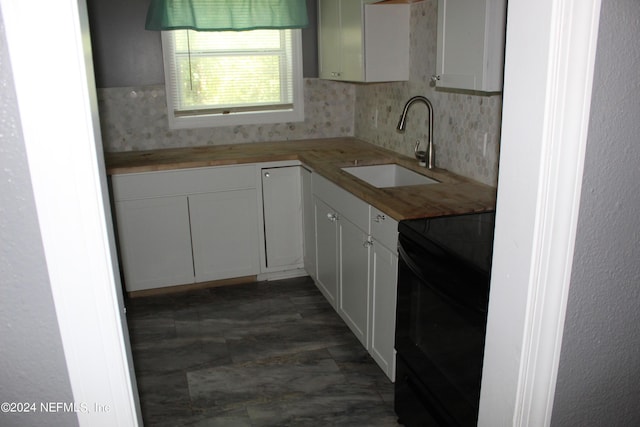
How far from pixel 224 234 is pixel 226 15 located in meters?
1.42

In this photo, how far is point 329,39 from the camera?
144 inches

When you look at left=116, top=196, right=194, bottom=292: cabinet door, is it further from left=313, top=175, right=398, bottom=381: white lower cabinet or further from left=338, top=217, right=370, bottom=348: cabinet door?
left=338, top=217, right=370, bottom=348: cabinet door

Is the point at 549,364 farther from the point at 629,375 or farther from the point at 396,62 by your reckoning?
the point at 396,62

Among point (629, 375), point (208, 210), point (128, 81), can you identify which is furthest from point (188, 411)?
point (128, 81)

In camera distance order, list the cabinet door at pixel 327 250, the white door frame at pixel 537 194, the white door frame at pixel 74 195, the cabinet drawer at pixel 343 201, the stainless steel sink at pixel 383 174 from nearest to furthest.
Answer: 1. the white door frame at pixel 74 195
2. the white door frame at pixel 537 194
3. the cabinet drawer at pixel 343 201
4. the cabinet door at pixel 327 250
5. the stainless steel sink at pixel 383 174

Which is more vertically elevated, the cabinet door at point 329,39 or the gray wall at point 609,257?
the cabinet door at point 329,39

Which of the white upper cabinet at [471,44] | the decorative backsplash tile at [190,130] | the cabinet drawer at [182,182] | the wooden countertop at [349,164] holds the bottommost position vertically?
the cabinet drawer at [182,182]

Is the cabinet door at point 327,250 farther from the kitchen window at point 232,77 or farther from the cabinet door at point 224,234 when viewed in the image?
the kitchen window at point 232,77

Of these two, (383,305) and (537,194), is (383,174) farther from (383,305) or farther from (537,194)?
(537,194)

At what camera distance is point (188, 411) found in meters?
2.37

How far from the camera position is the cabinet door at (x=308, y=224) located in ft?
11.2

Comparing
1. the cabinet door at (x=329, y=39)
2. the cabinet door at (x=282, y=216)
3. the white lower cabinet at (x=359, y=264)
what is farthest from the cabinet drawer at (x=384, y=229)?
the cabinet door at (x=329, y=39)

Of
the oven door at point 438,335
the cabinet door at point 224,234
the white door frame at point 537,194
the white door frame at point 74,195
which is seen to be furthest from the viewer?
the cabinet door at point 224,234

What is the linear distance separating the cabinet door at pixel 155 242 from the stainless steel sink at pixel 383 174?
1.10 m
